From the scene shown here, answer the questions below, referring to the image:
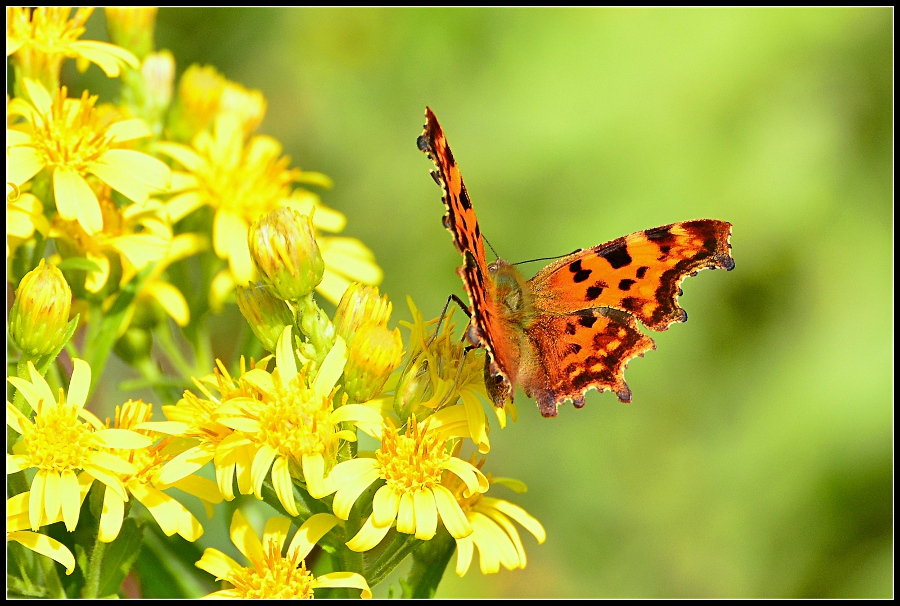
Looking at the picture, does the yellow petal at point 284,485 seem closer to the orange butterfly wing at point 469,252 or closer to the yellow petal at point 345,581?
the yellow petal at point 345,581

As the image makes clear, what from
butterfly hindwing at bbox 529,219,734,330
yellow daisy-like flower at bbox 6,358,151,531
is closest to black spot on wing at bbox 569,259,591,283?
butterfly hindwing at bbox 529,219,734,330

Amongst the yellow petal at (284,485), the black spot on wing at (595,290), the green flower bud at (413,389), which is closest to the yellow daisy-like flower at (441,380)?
the green flower bud at (413,389)

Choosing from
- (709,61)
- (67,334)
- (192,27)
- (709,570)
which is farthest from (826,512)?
(192,27)

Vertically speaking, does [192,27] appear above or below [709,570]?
above

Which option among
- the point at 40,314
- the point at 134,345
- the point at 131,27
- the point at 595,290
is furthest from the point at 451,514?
the point at 131,27

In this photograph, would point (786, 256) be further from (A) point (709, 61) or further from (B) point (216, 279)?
(B) point (216, 279)

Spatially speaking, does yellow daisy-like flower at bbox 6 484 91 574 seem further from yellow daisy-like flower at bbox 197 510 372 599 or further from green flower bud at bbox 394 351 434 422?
green flower bud at bbox 394 351 434 422
